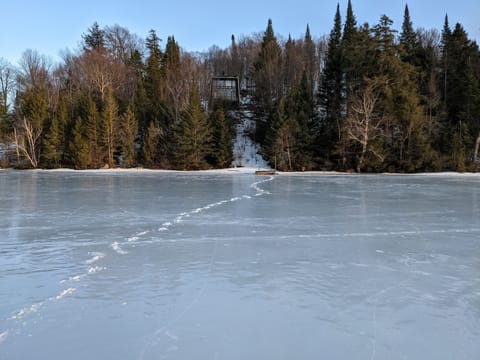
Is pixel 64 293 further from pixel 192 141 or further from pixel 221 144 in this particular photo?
pixel 221 144

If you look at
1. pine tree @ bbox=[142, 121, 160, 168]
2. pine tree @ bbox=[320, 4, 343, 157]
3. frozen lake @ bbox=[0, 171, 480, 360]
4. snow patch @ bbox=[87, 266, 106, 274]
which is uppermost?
pine tree @ bbox=[320, 4, 343, 157]

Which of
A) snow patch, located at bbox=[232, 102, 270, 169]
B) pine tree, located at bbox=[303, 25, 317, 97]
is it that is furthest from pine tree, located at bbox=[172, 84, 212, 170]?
pine tree, located at bbox=[303, 25, 317, 97]

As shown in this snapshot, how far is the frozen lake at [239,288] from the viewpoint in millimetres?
3158

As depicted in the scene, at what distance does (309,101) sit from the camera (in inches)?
1566

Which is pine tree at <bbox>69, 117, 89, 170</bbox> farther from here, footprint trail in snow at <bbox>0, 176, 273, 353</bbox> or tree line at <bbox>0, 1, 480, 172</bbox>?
footprint trail in snow at <bbox>0, 176, 273, 353</bbox>

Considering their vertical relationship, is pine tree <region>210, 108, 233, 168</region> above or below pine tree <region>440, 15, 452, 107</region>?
below

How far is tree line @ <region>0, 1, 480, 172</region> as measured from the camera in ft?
110

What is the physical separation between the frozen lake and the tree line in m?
26.5

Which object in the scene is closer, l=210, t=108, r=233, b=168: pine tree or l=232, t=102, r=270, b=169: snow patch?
l=210, t=108, r=233, b=168: pine tree

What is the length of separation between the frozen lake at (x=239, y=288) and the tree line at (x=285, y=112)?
2646cm

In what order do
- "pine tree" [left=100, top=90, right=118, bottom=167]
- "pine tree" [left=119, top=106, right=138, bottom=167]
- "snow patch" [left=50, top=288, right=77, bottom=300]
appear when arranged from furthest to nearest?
"pine tree" [left=100, top=90, right=118, bottom=167], "pine tree" [left=119, top=106, right=138, bottom=167], "snow patch" [left=50, top=288, right=77, bottom=300]

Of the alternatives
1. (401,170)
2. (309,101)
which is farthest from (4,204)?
(309,101)

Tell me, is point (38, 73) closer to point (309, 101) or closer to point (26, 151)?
point (26, 151)

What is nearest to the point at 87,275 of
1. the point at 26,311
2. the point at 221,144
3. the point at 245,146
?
the point at 26,311
